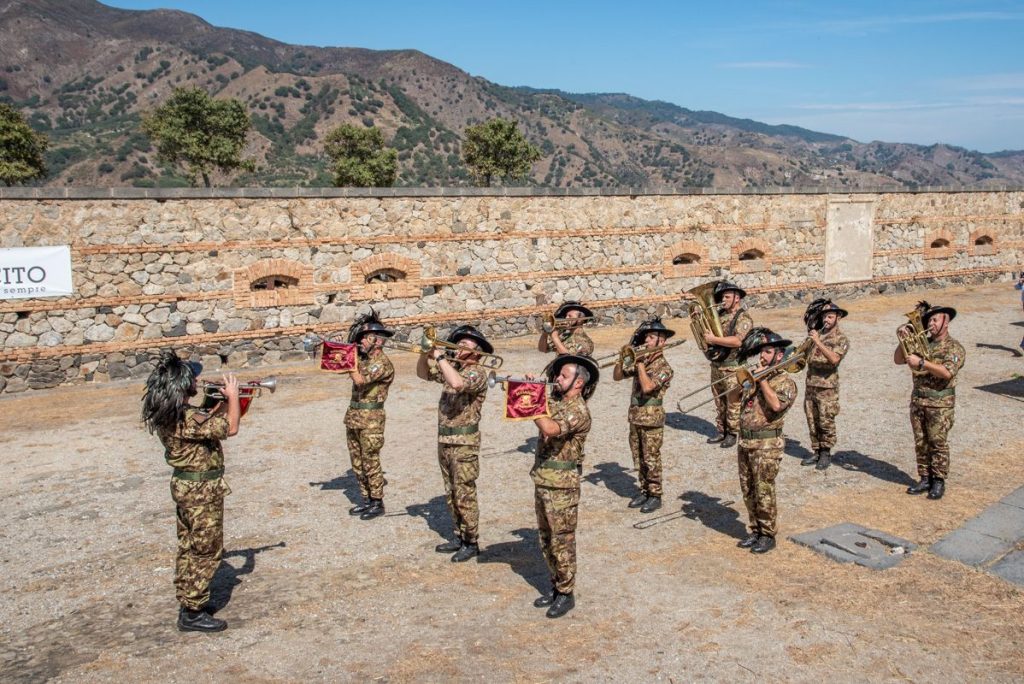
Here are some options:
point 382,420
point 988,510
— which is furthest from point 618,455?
point 988,510

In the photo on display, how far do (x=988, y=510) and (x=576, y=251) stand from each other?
1210cm

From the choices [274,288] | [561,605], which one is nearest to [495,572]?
[561,605]

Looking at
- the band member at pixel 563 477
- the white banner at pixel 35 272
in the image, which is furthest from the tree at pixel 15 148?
the band member at pixel 563 477

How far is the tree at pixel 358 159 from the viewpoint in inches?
1683

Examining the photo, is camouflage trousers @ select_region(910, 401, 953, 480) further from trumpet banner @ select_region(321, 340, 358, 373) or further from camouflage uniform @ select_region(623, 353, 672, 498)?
trumpet banner @ select_region(321, 340, 358, 373)

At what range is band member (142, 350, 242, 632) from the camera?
19.1 feet

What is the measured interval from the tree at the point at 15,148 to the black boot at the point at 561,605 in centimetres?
3149

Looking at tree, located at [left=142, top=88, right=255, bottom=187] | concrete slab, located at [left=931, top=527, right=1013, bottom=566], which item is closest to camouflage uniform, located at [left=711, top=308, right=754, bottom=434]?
concrete slab, located at [left=931, top=527, right=1013, bottom=566]

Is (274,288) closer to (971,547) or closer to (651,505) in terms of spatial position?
(651,505)

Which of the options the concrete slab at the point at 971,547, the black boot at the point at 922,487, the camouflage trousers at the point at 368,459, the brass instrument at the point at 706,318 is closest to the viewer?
the concrete slab at the point at 971,547

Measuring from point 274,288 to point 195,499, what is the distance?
10959mm

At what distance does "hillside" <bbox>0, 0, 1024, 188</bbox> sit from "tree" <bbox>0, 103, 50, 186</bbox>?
2337cm

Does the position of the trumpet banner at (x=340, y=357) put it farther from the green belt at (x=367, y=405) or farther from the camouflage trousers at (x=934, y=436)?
the camouflage trousers at (x=934, y=436)

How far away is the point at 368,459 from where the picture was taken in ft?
26.4
